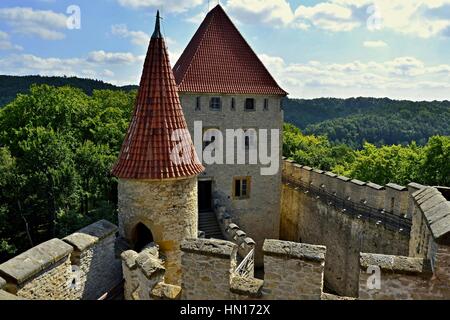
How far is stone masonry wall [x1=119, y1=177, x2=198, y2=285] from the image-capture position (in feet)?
28.8

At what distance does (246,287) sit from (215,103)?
46.7ft

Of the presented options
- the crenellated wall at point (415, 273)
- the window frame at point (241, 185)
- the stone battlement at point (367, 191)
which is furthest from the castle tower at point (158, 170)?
the window frame at point (241, 185)

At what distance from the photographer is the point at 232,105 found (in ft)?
62.2

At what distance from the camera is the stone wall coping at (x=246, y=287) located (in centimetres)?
528

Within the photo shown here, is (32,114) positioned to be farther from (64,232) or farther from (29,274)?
(29,274)

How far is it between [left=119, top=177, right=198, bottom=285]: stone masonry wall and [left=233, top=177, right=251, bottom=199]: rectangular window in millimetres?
10554

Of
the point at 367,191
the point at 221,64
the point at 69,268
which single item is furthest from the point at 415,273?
the point at 221,64

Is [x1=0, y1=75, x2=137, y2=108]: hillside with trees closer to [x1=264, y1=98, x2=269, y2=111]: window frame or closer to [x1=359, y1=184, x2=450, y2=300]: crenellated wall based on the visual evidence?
[x1=264, y1=98, x2=269, y2=111]: window frame

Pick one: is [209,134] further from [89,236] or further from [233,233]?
[89,236]

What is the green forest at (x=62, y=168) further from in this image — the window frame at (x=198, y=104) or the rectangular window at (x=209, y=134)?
the window frame at (x=198, y=104)

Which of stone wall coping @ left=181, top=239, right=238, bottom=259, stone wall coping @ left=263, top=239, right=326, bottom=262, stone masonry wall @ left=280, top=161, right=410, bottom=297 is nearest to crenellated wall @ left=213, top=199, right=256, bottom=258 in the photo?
stone masonry wall @ left=280, top=161, right=410, bottom=297

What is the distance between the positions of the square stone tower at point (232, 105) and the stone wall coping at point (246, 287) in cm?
1355
